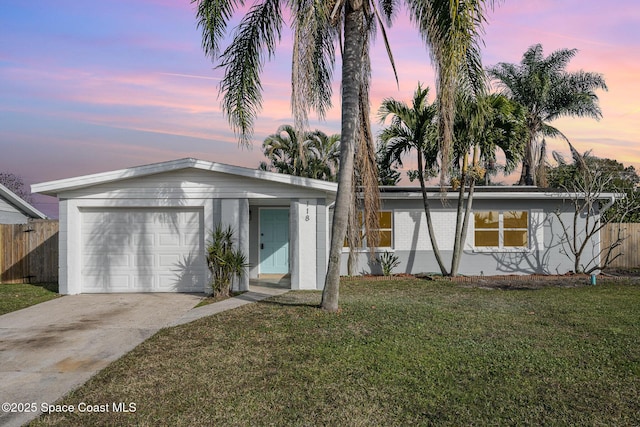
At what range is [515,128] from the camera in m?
13.5

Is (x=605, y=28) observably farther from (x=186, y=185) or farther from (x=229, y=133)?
(x=186, y=185)

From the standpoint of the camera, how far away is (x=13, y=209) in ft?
64.4

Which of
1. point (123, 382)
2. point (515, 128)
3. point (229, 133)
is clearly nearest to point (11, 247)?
point (229, 133)

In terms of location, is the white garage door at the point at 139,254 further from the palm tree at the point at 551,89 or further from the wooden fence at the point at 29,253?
the palm tree at the point at 551,89

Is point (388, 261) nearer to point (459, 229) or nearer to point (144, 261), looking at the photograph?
point (459, 229)

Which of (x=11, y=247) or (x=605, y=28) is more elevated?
(x=605, y=28)

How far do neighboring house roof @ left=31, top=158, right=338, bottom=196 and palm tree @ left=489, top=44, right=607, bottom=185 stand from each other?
18.0 m

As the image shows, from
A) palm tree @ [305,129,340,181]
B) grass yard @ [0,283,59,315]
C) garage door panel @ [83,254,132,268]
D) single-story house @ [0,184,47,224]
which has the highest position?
palm tree @ [305,129,340,181]

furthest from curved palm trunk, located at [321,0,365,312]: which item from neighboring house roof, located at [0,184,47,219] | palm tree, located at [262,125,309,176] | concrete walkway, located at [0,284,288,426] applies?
palm tree, located at [262,125,309,176]

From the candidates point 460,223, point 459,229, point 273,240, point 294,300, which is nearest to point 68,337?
point 294,300

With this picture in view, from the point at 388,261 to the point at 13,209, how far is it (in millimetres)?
15707

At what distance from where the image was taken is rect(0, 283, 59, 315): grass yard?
399 inches

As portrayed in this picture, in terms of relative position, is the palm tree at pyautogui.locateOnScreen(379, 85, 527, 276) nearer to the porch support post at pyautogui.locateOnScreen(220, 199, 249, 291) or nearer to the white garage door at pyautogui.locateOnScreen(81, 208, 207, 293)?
the porch support post at pyautogui.locateOnScreen(220, 199, 249, 291)

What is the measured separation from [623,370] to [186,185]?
378 inches
